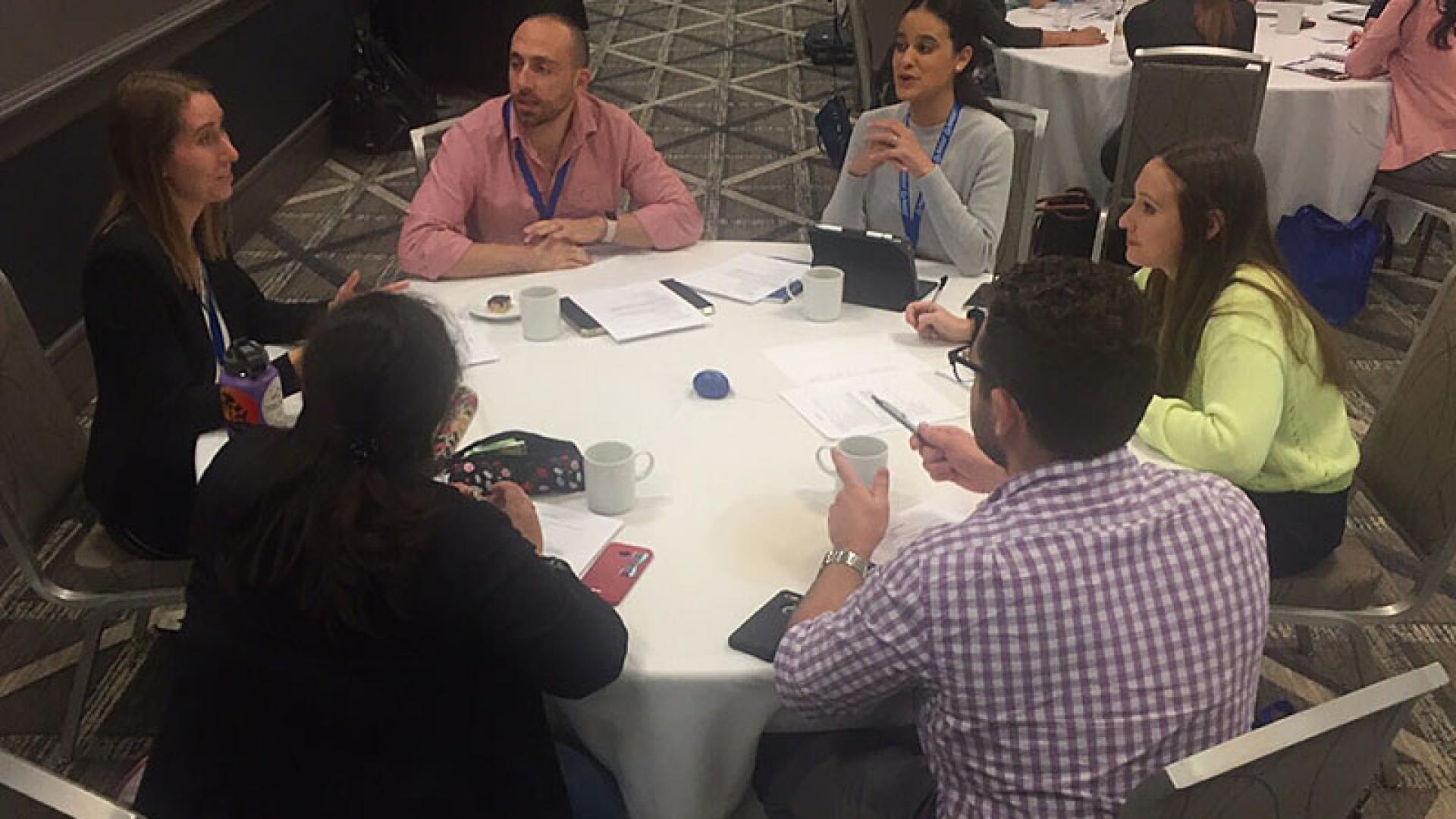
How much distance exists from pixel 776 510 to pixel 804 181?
365 cm

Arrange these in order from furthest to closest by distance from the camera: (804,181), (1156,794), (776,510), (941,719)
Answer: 1. (804,181)
2. (776,510)
3. (941,719)
4. (1156,794)

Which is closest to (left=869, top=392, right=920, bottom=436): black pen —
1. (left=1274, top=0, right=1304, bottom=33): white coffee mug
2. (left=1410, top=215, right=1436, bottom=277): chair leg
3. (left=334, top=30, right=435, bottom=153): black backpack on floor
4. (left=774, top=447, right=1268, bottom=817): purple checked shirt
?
(left=774, top=447, right=1268, bottom=817): purple checked shirt

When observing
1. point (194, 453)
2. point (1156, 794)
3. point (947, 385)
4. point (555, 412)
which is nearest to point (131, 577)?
point (194, 453)

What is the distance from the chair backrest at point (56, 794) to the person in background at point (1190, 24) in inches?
137

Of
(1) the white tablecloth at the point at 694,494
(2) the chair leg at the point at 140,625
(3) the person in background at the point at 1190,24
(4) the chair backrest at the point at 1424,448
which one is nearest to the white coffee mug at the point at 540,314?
(1) the white tablecloth at the point at 694,494

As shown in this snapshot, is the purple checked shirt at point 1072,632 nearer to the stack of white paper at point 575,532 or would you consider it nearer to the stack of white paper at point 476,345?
the stack of white paper at point 575,532

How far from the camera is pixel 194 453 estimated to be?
1.88 meters

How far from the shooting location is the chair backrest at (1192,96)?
3473 mm

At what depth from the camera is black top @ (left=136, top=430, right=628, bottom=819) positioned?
120 centimetres

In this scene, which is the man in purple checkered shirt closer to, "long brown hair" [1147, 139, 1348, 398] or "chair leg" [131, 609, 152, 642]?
"long brown hair" [1147, 139, 1348, 398]

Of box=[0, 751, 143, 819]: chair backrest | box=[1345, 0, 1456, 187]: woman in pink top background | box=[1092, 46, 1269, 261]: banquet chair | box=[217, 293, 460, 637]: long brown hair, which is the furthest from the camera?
box=[1345, 0, 1456, 187]: woman in pink top background

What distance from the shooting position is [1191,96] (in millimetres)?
3508

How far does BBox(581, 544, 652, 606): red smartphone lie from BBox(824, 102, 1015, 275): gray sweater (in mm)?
1238

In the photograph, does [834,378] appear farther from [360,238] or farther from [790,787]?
[360,238]
